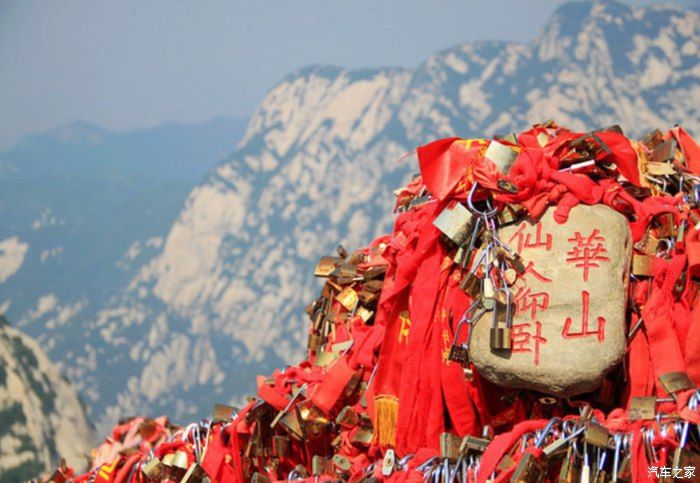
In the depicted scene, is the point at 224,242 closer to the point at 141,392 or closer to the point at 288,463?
the point at 141,392

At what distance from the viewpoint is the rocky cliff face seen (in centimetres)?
507

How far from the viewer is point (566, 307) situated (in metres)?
2.45

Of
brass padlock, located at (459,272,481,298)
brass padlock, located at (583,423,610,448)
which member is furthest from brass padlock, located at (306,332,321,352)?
brass padlock, located at (583,423,610,448)

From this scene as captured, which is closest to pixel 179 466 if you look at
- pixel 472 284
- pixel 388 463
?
pixel 388 463

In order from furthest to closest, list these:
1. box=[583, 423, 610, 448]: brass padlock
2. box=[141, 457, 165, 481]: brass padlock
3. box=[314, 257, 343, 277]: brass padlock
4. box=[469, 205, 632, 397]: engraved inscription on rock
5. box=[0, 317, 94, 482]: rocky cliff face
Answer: box=[0, 317, 94, 482]: rocky cliff face
box=[314, 257, 343, 277]: brass padlock
box=[141, 457, 165, 481]: brass padlock
box=[469, 205, 632, 397]: engraved inscription on rock
box=[583, 423, 610, 448]: brass padlock

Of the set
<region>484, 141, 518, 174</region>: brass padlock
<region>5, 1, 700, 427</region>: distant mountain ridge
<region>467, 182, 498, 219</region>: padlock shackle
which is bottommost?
<region>5, 1, 700, 427</region>: distant mountain ridge

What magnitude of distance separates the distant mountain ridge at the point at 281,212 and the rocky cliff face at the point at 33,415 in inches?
240

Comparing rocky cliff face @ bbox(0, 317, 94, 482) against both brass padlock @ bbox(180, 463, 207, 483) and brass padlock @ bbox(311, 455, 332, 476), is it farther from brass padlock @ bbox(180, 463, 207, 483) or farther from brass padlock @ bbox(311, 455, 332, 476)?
brass padlock @ bbox(311, 455, 332, 476)

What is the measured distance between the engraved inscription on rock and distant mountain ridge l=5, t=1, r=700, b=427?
29.7ft

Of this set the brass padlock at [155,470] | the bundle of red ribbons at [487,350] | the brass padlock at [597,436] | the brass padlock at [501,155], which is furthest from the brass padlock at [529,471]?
the brass padlock at [155,470]

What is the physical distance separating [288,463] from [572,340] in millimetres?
1282

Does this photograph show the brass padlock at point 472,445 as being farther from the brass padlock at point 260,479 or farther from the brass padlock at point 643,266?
the brass padlock at point 260,479

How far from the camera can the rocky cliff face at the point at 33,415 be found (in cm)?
507

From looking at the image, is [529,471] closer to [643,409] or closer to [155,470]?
[643,409]
